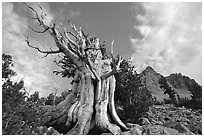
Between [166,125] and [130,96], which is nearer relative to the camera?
[166,125]

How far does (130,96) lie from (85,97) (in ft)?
17.3

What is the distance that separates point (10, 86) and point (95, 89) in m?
5.49

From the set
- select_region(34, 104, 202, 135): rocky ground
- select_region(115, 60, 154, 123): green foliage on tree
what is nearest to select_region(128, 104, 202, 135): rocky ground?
select_region(34, 104, 202, 135): rocky ground

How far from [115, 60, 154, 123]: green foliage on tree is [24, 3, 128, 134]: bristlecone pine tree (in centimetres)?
235

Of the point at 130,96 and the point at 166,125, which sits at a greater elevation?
the point at 130,96

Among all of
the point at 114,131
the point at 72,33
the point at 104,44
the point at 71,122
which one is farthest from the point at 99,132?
the point at 104,44

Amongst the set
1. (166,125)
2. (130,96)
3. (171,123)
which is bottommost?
(166,125)

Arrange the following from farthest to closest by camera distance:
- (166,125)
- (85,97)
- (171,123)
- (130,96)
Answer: (130,96) < (171,123) < (166,125) < (85,97)

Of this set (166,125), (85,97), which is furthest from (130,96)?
(85,97)

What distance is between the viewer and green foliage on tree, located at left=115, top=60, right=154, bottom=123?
510 inches

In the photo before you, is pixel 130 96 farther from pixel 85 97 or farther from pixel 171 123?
pixel 85 97

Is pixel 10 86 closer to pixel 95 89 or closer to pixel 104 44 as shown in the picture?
pixel 95 89

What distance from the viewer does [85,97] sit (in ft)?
35.1

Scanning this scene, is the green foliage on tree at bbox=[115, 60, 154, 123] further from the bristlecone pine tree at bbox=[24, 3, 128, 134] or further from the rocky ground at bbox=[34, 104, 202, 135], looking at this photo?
the bristlecone pine tree at bbox=[24, 3, 128, 134]
